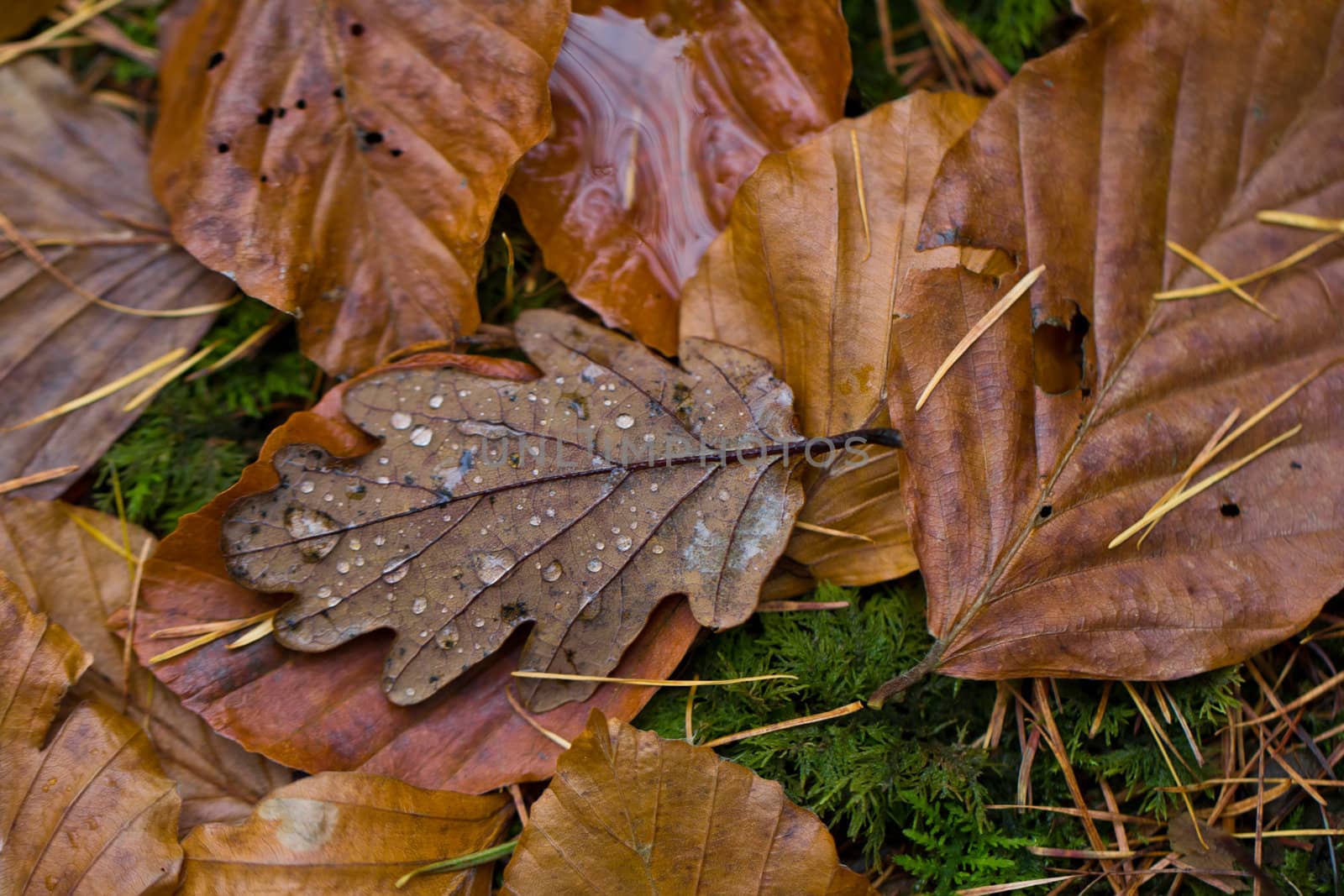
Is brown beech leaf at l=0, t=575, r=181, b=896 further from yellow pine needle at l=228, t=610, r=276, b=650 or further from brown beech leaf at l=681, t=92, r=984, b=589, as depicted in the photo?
brown beech leaf at l=681, t=92, r=984, b=589

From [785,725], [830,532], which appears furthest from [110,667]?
[830,532]

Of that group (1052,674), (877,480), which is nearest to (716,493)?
(877,480)

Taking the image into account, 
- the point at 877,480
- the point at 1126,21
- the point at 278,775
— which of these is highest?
the point at 1126,21

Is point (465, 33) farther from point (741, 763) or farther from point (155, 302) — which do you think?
point (741, 763)

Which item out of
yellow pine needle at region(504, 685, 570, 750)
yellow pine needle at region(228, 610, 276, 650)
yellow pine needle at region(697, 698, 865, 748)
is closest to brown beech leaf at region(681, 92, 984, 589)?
yellow pine needle at region(697, 698, 865, 748)

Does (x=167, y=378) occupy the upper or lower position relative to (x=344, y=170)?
lower

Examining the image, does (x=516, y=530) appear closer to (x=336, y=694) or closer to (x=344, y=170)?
(x=336, y=694)
